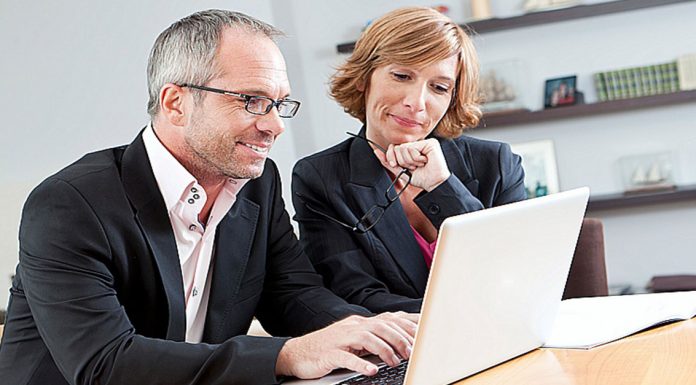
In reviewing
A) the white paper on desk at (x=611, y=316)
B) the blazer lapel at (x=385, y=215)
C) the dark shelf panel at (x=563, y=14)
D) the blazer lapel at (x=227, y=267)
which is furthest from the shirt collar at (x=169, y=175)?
the dark shelf panel at (x=563, y=14)

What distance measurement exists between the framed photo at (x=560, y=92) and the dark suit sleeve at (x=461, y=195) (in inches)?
85.1

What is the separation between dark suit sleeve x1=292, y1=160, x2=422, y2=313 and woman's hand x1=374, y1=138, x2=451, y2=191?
164 mm

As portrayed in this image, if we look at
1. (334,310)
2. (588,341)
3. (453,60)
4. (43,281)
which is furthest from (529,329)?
(453,60)

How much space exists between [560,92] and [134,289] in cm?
309

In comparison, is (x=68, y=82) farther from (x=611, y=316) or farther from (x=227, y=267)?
(x=611, y=316)

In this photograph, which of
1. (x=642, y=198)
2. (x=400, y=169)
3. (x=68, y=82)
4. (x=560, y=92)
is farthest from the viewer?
(x=68, y=82)

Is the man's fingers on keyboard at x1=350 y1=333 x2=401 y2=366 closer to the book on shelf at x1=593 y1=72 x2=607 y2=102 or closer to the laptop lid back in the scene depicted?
the laptop lid back

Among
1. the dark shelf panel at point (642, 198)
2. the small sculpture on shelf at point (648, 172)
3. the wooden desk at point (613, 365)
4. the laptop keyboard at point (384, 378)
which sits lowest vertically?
the dark shelf panel at point (642, 198)

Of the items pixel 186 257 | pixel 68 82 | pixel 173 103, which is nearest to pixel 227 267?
pixel 186 257

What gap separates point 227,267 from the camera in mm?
1908

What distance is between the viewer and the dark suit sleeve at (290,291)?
6.36 feet

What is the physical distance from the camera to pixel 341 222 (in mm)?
2256

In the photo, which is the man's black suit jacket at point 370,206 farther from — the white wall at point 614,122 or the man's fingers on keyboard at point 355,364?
the white wall at point 614,122

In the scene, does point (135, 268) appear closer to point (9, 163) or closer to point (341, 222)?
point (341, 222)
